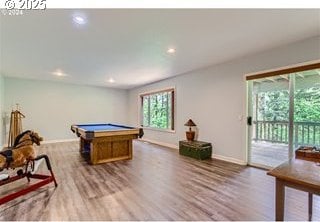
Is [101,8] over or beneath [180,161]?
over

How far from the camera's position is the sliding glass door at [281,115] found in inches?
133

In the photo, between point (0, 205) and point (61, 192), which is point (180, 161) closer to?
point (61, 192)

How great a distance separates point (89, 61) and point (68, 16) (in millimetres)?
2176

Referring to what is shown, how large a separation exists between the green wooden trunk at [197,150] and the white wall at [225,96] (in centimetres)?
20

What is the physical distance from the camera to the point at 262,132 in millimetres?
4281

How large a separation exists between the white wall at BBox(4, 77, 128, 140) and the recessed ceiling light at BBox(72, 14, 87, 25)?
5.62 metres

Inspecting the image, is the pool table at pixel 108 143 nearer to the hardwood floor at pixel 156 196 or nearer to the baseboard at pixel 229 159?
the hardwood floor at pixel 156 196

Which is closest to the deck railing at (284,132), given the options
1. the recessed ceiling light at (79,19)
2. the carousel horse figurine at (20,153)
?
the recessed ceiling light at (79,19)

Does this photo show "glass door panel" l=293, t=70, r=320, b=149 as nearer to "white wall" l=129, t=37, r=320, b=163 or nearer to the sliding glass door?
the sliding glass door

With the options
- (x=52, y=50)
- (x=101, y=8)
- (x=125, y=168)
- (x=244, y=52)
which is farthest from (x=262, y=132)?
(x=52, y=50)

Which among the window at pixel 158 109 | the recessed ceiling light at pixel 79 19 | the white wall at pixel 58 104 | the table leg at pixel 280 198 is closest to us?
the table leg at pixel 280 198

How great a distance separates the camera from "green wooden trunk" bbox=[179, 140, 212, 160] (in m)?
4.70

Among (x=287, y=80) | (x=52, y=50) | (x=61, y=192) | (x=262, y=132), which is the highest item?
(x=52, y=50)
